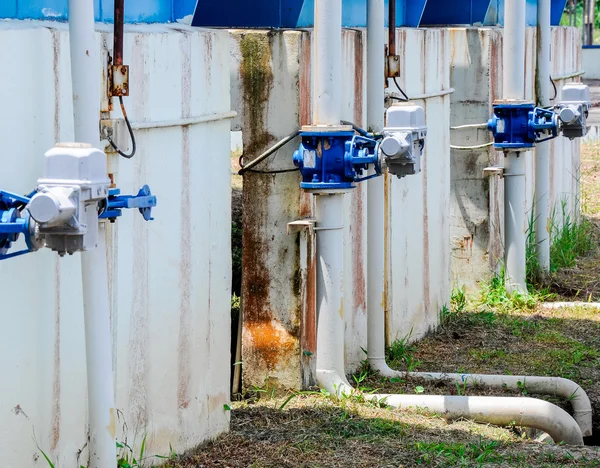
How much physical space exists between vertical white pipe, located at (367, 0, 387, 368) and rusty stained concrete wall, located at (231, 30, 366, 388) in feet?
1.43

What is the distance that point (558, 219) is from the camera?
443 inches

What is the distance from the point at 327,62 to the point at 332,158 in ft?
1.52

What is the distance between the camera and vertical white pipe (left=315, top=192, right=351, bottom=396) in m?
5.85

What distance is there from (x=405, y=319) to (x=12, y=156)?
4248 millimetres

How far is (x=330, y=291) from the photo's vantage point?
5.95 metres

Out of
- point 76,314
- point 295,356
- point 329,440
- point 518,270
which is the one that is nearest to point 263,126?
point 295,356

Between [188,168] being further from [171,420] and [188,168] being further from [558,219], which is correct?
[558,219]

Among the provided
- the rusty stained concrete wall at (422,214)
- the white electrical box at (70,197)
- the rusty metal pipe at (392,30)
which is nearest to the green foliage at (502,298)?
the rusty stained concrete wall at (422,214)

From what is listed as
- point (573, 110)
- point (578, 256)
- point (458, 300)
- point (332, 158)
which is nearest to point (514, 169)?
point (573, 110)

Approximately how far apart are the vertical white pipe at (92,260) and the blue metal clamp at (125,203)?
0.08m

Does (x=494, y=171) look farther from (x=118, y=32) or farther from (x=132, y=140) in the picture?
(x=118, y=32)

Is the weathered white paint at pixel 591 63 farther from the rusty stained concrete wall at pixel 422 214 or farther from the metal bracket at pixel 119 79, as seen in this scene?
the metal bracket at pixel 119 79

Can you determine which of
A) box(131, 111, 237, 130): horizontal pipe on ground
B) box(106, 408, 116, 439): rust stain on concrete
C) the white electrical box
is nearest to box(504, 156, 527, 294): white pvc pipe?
box(131, 111, 237, 130): horizontal pipe on ground

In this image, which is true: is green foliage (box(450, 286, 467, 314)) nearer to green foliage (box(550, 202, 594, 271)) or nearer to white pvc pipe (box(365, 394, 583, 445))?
green foliage (box(550, 202, 594, 271))
